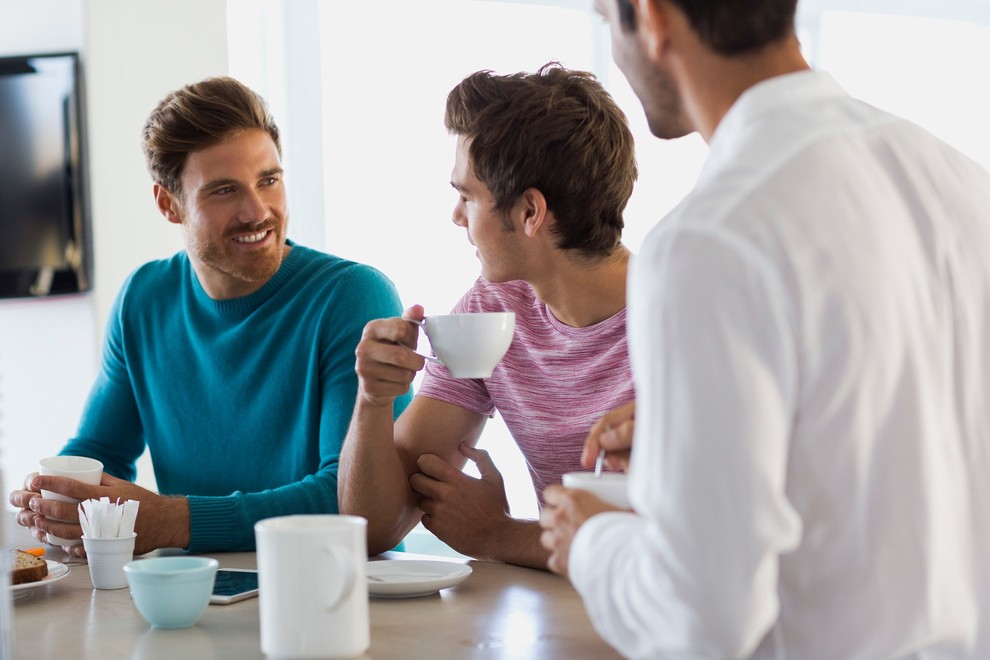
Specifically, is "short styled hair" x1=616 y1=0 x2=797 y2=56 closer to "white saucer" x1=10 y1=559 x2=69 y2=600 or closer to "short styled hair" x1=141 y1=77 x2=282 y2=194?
"white saucer" x1=10 y1=559 x2=69 y2=600

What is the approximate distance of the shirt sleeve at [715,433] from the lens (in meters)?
0.77

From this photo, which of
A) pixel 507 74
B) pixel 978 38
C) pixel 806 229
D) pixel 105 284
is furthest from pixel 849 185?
pixel 978 38

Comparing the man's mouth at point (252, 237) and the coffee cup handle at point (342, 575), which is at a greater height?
the man's mouth at point (252, 237)

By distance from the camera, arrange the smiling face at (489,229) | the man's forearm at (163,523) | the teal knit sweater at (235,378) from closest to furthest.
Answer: the man's forearm at (163,523) → the smiling face at (489,229) → the teal knit sweater at (235,378)

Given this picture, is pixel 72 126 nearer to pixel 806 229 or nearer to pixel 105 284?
pixel 105 284

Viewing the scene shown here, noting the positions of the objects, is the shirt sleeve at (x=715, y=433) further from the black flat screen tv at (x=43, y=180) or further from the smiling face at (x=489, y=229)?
the black flat screen tv at (x=43, y=180)

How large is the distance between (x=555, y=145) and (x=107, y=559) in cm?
98

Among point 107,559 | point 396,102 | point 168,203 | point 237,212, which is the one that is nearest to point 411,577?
point 107,559

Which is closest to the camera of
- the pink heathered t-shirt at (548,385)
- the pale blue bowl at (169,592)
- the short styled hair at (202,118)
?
the pale blue bowl at (169,592)

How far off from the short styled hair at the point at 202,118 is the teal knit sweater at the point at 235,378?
0.88 ft

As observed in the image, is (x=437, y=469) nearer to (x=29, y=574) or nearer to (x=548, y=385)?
(x=548, y=385)

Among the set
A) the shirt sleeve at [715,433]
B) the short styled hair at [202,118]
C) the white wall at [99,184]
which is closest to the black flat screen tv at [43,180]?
the white wall at [99,184]

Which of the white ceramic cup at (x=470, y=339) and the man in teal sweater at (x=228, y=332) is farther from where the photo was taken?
the man in teal sweater at (x=228, y=332)

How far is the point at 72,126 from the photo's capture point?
342cm
